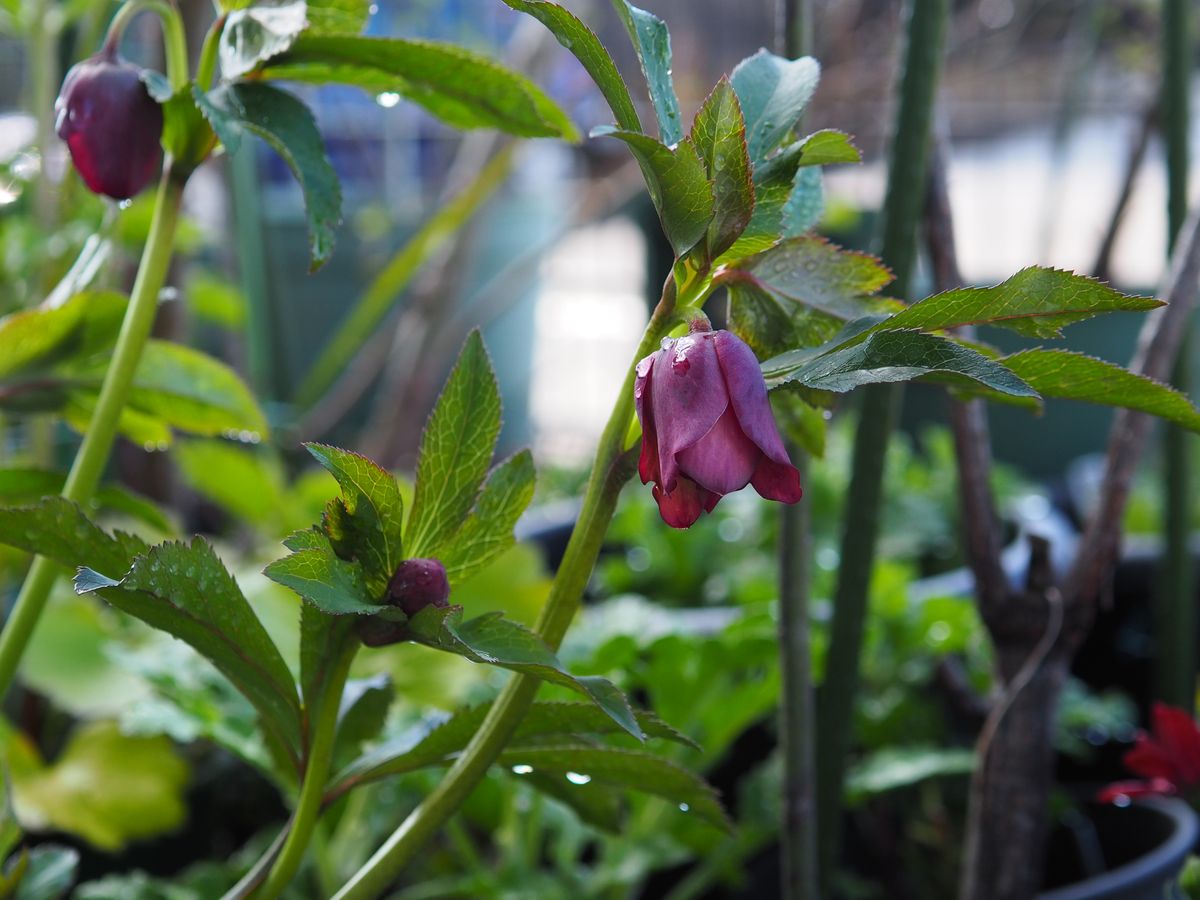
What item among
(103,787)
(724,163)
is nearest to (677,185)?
(724,163)

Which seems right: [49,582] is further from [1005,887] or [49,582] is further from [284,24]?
[1005,887]

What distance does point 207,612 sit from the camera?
9.6 inches

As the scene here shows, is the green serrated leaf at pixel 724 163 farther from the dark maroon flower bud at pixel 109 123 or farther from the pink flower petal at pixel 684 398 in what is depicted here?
the dark maroon flower bud at pixel 109 123

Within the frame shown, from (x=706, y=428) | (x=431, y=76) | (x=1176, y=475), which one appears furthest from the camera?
(x=1176, y=475)

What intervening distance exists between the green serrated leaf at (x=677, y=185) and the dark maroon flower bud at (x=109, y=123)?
0.14 meters

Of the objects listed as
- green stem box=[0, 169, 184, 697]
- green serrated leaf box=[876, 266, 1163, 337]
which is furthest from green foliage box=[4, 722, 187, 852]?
green serrated leaf box=[876, 266, 1163, 337]

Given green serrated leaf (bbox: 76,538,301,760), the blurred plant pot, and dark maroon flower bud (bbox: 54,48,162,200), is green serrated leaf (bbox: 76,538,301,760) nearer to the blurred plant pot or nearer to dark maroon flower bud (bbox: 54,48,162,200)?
dark maroon flower bud (bbox: 54,48,162,200)

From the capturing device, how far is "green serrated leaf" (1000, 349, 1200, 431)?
8.9 inches

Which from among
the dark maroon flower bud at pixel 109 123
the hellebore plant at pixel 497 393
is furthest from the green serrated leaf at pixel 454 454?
the dark maroon flower bud at pixel 109 123

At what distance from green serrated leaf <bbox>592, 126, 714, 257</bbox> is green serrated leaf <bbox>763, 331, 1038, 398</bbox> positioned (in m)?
0.04

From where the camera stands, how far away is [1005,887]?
436 mm

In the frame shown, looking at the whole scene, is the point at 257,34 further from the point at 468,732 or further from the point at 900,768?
the point at 900,768

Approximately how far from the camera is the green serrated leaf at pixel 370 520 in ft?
0.77

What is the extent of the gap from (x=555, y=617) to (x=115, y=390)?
134 mm
